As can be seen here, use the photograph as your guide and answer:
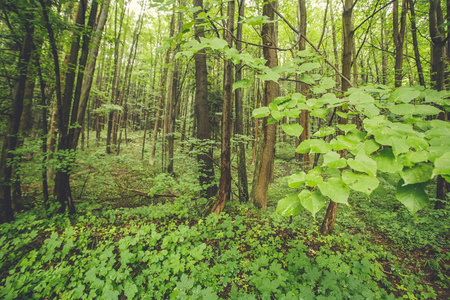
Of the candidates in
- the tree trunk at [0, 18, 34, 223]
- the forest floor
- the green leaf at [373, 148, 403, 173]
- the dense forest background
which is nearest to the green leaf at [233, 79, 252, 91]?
the dense forest background

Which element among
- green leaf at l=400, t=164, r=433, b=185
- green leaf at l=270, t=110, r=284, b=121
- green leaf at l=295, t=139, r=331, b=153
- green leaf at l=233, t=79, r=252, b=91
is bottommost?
green leaf at l=400, t=164, r=433, b=185

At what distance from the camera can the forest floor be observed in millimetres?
2434

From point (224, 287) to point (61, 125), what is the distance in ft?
16.9

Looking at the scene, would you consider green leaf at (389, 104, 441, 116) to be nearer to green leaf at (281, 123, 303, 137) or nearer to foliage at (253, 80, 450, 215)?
foliage at (253, 80, 450, 215)

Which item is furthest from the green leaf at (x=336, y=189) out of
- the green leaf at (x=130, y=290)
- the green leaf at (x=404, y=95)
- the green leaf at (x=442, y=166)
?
the green leaf at (x=130, y=290)

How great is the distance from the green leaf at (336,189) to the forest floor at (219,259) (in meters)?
1.20

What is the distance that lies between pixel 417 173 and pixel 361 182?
20 centimetres

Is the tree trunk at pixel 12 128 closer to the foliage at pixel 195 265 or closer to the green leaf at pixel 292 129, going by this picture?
the foliage at pixel 195 265

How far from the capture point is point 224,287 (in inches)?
104

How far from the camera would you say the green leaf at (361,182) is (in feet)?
2.31

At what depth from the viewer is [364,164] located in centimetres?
75

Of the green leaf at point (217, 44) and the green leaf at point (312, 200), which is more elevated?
the green leaf at point (217, 44)

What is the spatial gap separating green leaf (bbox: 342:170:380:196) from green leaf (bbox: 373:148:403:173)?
67mm

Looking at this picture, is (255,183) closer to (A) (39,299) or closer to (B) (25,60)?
(A) (39,299)
